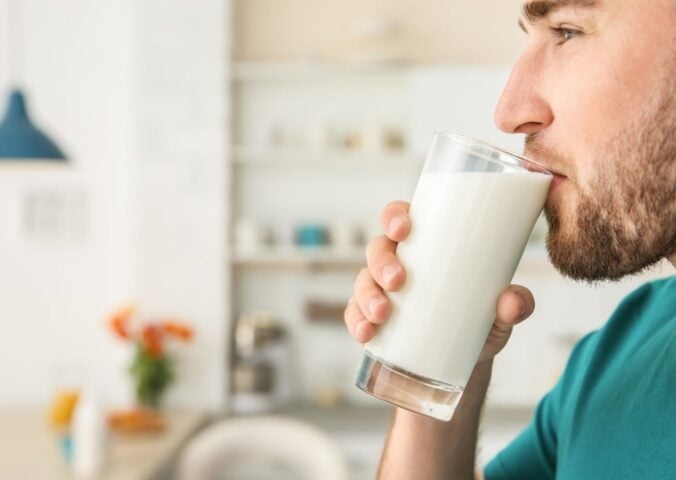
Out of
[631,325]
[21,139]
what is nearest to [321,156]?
[21,139]

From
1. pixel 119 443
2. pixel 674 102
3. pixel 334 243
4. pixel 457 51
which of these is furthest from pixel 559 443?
pixel 457 51

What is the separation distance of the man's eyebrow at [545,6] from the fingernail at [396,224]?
0.82 feet

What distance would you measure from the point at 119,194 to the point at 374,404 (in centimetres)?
159

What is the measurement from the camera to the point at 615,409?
2.66ft

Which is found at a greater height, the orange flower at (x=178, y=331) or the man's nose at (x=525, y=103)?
the man's nose at (x=525, y=103)

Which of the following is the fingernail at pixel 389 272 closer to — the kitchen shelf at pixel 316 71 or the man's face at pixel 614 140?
the man's face at pixel 614 140

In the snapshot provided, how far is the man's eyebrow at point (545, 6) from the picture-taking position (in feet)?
2.53

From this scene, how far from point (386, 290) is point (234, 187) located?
3.07m

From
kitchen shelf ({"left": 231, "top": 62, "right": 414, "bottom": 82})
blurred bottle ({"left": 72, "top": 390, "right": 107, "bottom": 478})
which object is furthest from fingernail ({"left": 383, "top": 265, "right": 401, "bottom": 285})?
kitchen shelf ({"left": 231, "top": 62, "right": 414, "bottom": 82})

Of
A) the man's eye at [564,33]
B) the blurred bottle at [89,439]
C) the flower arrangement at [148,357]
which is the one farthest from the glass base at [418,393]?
the flower arrangement at [148,357]

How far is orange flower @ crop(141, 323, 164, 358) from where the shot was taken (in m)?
3.39

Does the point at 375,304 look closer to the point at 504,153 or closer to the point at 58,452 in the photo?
the point at 504,153

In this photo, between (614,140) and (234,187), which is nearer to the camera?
(614,140)

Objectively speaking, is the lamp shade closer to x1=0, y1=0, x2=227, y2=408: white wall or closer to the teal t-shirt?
x1=0, y1=0, x2=227, y2=408: white wall
